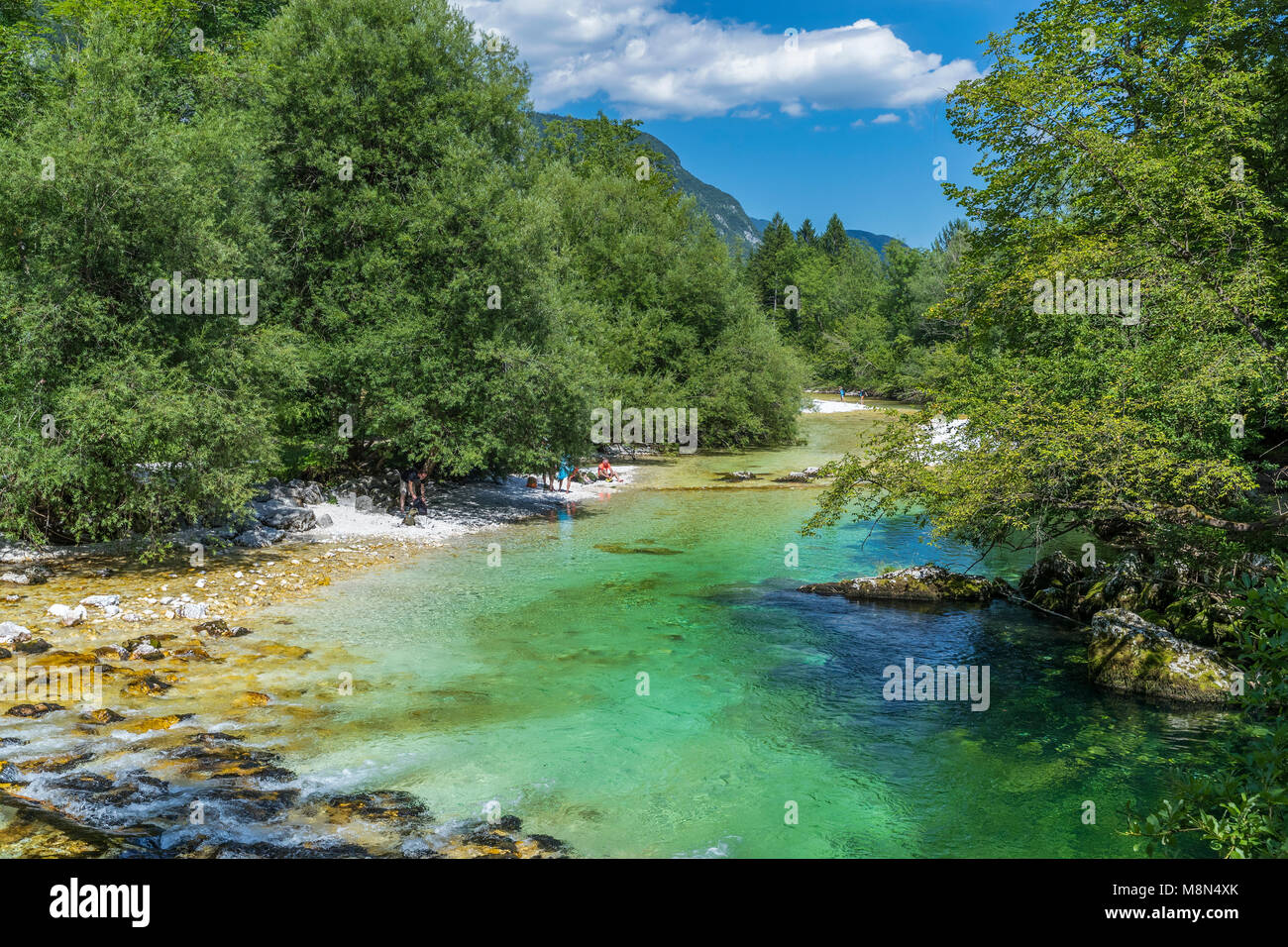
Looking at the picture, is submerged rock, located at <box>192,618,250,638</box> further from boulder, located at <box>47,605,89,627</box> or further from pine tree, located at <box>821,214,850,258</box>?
pine tree, located at <box>821,214,850,258</box>

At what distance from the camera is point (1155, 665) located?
1459 centimetres

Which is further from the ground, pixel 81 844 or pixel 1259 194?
pixel 1259 194

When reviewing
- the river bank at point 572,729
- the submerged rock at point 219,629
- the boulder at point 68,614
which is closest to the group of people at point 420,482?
the river bank at point 572,729

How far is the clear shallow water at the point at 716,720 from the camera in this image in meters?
10.1

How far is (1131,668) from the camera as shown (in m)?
14.7

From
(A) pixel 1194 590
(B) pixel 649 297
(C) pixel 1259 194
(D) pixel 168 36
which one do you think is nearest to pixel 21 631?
(A) pixel 1194 590

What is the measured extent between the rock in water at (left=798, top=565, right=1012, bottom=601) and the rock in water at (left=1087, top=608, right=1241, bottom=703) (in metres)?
4.62

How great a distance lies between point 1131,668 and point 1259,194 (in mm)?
8690

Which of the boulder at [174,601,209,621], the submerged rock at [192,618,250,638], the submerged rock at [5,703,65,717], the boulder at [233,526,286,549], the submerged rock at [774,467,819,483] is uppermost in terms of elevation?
the submerged rock at [774,467,819,483]

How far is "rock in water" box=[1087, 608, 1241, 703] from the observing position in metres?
14.1

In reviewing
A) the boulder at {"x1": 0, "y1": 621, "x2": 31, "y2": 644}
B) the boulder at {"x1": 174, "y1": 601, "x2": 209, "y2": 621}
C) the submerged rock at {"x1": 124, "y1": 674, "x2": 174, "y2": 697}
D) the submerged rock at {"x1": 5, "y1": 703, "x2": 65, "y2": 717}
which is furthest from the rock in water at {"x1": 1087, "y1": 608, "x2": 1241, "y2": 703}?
the boulder at {"x1": 0, "y1": 621, "x2": 31, "y2": 644}

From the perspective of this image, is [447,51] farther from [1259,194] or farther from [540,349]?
[1259,194]

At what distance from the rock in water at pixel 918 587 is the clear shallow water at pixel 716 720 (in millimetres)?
592

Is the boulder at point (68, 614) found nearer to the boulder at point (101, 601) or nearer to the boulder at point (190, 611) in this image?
the boulder at point (101, 601)
